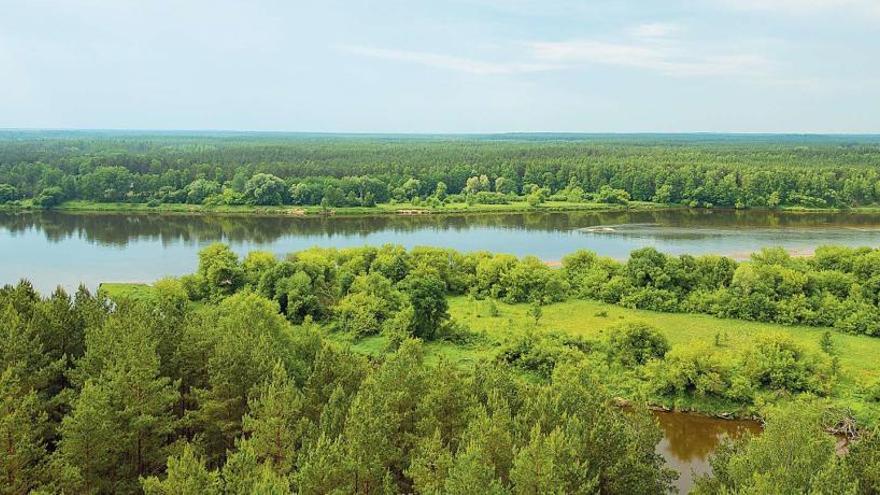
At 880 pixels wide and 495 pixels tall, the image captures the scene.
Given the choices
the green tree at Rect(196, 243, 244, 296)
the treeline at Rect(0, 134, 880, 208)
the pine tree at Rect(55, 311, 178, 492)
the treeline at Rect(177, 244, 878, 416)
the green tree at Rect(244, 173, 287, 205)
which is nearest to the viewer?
the pine tree at Rect(55, 311, 178, 492)

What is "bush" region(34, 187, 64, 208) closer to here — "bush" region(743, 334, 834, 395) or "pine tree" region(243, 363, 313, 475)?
"pine tree" region(243, 363, 313, 475)

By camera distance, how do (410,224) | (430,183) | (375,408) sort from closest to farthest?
(375,408), (410,224), (430,183)

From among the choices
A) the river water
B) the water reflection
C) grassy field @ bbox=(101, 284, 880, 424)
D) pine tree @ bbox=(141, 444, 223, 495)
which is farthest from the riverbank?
pine tree @ bbox=(141, 444, 223, 495)

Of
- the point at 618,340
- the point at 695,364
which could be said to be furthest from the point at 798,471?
the point at 618,340

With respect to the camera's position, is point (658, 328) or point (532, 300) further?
point (532, 300)

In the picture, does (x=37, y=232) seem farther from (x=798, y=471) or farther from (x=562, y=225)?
(x=798, y=471)

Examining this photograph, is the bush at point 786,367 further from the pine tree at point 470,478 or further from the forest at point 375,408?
the pine tree at point 470,478

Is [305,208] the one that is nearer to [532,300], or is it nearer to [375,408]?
[532,300]

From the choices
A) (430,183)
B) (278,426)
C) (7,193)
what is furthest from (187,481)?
(7,193)
